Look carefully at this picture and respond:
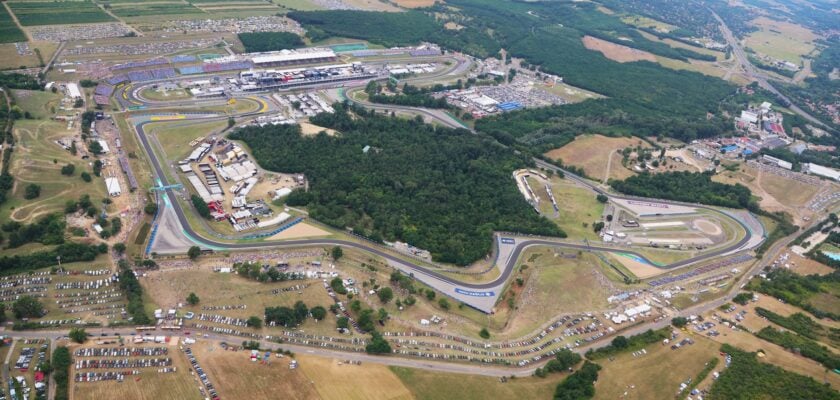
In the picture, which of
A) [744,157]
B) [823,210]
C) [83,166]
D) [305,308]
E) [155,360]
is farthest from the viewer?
[744,157]

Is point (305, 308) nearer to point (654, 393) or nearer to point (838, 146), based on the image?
point (654, 393)

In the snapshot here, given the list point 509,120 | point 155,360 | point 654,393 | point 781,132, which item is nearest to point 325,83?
point 509,120

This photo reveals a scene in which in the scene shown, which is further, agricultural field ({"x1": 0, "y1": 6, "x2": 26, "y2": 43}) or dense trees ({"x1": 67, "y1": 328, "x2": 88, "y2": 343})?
agricultural field ({"x1": 0, "y1": 6, "x2": 26, "y2": 43})

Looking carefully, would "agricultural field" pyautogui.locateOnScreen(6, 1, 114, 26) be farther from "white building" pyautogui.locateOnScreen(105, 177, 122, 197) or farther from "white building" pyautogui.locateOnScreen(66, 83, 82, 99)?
"white building" pyautogui.locateOnScreen(105, 177, 122, 197)

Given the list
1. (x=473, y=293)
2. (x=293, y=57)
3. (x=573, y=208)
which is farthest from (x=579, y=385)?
(x=293, y=57)

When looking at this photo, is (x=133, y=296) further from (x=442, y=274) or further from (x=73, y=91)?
(x=73, y=91)

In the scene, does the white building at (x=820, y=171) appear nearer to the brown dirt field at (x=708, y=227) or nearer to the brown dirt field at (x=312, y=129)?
the brown dirt field at (x=708, y=227)

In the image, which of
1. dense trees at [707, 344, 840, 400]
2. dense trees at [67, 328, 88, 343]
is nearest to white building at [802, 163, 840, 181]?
dense trees at [707, 344, 840, 400]
